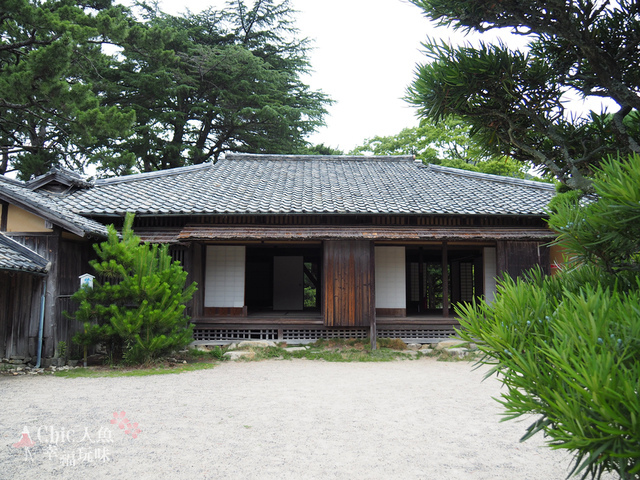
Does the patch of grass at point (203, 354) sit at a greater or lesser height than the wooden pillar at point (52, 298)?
lesser

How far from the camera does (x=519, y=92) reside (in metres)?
3.12

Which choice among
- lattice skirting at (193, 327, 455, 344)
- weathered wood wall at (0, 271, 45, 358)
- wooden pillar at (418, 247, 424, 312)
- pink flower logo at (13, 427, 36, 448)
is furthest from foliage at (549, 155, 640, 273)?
wooden pillar at (418, 247, 424, 312)

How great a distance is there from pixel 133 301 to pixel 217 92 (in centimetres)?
1445

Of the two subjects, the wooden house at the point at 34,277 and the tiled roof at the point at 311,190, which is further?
the tiled roof at the point at 311,190

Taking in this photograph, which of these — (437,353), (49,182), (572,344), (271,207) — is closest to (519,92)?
(572,344)

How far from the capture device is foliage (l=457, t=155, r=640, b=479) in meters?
1.35

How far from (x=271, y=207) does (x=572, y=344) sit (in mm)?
8094

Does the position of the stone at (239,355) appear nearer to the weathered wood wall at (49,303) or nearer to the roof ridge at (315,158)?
the weathered wood wall at (49,303)

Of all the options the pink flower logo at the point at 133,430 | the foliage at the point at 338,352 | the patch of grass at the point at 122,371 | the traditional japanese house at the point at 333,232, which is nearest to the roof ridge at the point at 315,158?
the traditional japanese house at the point at 333,232

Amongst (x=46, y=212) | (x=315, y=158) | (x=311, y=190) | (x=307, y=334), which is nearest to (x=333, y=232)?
(x=311, y=190)

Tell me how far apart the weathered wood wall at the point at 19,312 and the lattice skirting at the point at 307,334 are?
10.4ft

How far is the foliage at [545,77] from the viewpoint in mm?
2877

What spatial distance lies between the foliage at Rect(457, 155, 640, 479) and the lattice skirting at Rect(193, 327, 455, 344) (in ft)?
25.8

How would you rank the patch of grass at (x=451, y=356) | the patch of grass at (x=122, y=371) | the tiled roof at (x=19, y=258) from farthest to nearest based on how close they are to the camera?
the patch of grass at (x=451, y=356) → the patch of grass at (x=122, y=371) → the tiled roof at (x=19, y=258)
